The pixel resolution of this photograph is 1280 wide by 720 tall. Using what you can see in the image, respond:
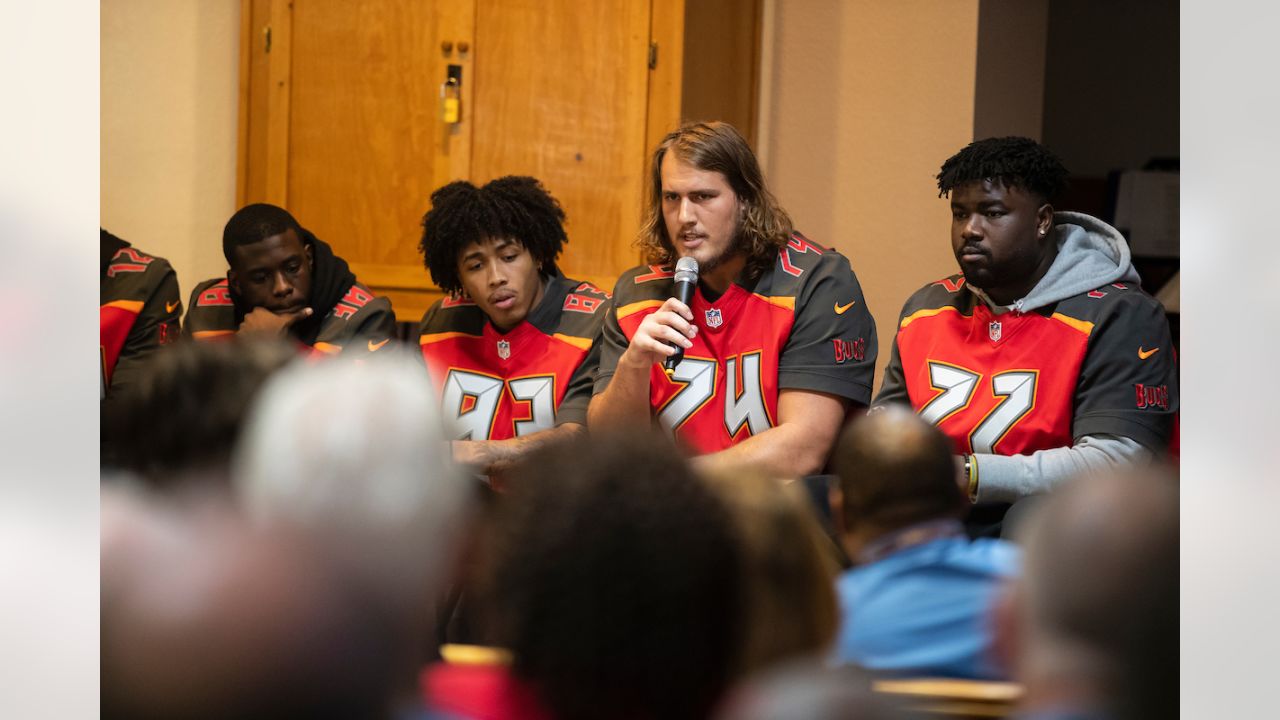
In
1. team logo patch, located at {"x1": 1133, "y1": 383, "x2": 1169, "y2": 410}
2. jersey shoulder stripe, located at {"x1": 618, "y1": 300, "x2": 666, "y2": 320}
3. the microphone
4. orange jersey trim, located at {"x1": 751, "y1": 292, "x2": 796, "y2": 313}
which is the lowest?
team logo patch, located at {"x1": 1133, "y1": 383, "x2": 1169, "y2": 410}

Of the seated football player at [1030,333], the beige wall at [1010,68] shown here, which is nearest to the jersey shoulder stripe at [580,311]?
the seated football player at [1030,333]

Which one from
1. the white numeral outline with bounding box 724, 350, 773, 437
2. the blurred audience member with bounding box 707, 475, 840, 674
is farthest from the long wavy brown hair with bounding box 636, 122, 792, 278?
the blurred audience member with bounding box 707, 475, 840, 674

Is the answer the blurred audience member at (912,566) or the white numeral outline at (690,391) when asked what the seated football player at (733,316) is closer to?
the white numeral outline at (690,391)

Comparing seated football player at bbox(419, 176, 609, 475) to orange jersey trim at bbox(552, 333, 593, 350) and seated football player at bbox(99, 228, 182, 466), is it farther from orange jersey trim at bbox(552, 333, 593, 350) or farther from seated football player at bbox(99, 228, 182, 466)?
seated football player at bbox(99, 228, 182, 466)

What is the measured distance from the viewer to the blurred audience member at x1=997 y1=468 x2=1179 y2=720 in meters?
0.73

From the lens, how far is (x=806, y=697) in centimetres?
66

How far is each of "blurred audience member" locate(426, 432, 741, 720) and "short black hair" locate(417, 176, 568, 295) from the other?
1.34 metres

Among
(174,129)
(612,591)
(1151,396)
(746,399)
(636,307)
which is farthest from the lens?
(174,129)

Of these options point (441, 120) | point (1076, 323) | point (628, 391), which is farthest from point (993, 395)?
point (441, 120)

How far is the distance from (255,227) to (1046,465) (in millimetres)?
1296

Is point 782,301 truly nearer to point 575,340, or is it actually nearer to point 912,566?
point 575,340

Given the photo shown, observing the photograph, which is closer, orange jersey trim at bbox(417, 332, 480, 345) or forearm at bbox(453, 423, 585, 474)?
forearm at bbox(453, 423, 585, 474)

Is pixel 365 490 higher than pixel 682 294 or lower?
lower
